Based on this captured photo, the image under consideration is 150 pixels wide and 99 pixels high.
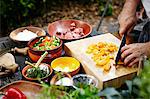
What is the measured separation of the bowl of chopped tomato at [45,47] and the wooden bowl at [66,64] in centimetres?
6

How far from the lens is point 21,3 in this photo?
445 cm

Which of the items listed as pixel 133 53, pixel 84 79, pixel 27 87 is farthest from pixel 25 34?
pixel 133 53

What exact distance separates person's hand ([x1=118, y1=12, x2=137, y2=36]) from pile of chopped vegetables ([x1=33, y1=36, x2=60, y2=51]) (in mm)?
480

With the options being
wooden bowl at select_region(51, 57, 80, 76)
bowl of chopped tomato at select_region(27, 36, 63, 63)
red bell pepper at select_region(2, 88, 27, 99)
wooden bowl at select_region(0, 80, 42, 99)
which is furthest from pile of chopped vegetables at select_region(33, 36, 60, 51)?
red bell pepper at select_region(2, 88, 27, 99)

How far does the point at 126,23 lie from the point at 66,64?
0.57m

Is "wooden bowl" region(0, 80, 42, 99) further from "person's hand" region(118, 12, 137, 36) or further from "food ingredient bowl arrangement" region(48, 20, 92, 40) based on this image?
"person's hand" region(118, 12, 137, 36)

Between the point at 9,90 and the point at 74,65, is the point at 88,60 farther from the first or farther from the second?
the point at 9,90

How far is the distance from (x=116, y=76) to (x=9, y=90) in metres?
0.63

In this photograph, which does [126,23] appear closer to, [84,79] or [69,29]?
[69,29]

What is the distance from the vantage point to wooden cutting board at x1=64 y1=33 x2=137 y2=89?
6.40 feet

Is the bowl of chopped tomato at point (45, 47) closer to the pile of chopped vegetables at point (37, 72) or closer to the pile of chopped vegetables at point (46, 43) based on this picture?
the pile of chopped vegetables at point (46, 43)

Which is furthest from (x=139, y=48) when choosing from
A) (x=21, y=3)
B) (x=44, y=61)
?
(x=21, y=3)

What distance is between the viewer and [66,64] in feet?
7.23

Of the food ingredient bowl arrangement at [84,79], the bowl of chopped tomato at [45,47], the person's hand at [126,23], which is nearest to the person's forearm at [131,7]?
the person's hand at [126,23]
